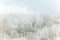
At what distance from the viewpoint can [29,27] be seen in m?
0.79

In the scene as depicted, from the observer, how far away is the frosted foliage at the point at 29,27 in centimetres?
77

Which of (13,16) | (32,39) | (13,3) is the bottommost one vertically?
(32,39)

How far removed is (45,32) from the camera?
78 cm

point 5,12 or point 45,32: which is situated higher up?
point 5,12

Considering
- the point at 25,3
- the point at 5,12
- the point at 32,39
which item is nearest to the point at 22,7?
the point at 25,3

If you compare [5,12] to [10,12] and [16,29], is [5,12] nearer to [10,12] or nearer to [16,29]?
[10,12]

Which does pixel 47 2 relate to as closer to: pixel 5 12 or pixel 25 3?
pixel 25 3

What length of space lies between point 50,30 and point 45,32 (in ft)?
0.15

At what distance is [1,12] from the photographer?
0.79 metres

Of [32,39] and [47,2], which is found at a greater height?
[47,2]

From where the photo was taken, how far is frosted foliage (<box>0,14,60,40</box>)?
2.53 ft

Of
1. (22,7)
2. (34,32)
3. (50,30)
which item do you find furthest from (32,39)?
(22,7)

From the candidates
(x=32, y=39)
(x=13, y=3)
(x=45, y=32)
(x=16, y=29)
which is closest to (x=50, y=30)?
(x=45, y=32)

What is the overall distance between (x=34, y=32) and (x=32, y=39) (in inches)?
2.3
